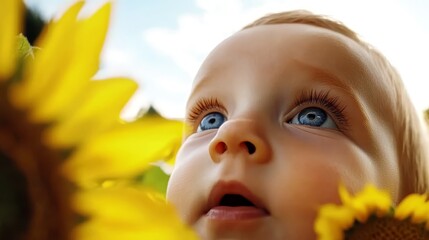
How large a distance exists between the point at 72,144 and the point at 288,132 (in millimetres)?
638

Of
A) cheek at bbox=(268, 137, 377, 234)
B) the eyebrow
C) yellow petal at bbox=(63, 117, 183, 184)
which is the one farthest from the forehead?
yellow petal at bbox=(63, 117, 183, 184)

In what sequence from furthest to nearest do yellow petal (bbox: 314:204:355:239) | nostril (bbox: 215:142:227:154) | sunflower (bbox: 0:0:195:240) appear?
nostril (bbox: 215:142:227:154) → yellow petal (bbox: 314:204:355:239) → sunflower (bbox: 0:0:195:240)

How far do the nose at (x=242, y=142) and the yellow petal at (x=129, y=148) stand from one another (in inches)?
21.0

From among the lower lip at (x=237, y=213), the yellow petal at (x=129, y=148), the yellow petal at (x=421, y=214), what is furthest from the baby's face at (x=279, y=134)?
the yellow petal at (x=129, y=148)

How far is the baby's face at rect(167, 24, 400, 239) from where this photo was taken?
0.79 m

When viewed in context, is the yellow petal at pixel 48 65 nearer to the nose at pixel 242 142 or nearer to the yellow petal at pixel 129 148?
the yellow petal at pixel 129 148

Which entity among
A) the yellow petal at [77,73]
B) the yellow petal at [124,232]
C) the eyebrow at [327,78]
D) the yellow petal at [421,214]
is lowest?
the yellow petal at [421,214]

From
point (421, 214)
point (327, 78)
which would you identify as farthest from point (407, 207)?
point (327, 78)

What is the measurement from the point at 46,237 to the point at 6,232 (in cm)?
1

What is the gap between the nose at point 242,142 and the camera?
2.59ft

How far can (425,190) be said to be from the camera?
109 cm

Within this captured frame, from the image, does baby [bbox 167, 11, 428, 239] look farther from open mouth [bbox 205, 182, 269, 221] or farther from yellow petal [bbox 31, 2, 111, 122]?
yellow petal [bbox 31, 2, 111, 122]

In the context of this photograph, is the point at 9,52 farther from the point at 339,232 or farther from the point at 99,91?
the point at 339,232

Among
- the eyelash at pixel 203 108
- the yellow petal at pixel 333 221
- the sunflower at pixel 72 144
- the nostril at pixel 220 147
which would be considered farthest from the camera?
the eyelash at pixel 203 108
